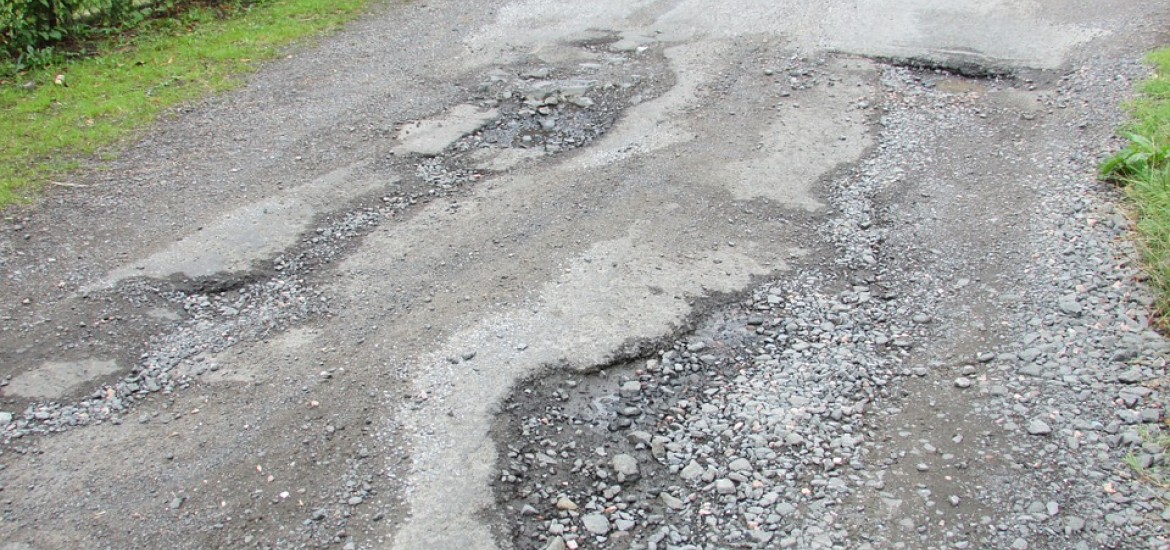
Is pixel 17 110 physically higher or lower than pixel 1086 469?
higher

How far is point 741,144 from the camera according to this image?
19.9 ft

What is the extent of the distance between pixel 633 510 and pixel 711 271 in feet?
5.53

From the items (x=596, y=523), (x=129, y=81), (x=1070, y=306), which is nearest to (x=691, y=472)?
(x=596, y=523)

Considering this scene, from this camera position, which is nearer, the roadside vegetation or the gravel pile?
the gravel pile

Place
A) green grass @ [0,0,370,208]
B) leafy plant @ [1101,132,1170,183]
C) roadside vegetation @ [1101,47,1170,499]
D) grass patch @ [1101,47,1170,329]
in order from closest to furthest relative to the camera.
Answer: roadside vegetation @ [1101,47,1170,499] < grass patch @ [1101,47,1170,329] < leafy plant @ [1101,132,1170,183] < green grass @ [0,0,370,208]

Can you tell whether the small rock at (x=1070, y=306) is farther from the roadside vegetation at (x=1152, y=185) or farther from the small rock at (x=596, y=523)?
the small rock at (x=596, y=523)

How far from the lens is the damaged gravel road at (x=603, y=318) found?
11.2 ft

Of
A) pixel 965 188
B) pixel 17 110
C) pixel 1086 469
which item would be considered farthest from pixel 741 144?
pixel 17 110

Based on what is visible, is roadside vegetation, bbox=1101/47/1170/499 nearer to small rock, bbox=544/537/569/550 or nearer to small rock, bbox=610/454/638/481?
small rock, bbox=610/454/638/481

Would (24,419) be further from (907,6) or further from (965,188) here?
(907,6)

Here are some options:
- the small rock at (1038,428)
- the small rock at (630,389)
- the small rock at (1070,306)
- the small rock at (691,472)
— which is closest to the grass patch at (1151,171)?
the small rock at (1070,306)

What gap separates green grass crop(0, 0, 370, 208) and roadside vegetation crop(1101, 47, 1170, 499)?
A: 20.6 feet

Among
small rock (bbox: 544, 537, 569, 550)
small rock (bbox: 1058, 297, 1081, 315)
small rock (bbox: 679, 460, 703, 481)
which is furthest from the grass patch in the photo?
small rock (bbox: 544, 537, 569, 550)

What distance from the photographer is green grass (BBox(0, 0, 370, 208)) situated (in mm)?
6109
